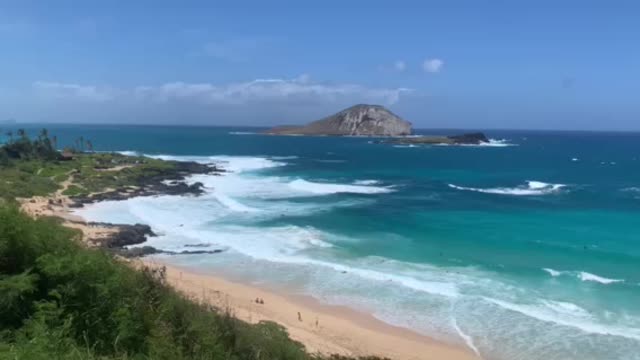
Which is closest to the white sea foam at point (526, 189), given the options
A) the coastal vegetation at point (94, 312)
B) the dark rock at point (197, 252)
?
the dark rock at point (197, 252)

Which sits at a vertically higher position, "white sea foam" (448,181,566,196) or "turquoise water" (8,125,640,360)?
"white sea foam" (448,181,566,196)

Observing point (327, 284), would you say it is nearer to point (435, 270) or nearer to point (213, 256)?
point (435, 270)

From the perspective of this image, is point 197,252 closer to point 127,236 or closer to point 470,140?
point 127,236

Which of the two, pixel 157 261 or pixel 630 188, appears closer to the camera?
A: pixel 157 261

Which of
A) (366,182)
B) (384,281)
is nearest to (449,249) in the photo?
(384,281)

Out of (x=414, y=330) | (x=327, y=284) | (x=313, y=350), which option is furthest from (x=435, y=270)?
(x=313, y=350)

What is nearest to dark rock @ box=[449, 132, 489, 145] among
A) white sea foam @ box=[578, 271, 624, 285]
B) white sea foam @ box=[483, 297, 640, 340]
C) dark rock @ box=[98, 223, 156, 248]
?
dark rock @ box=[98, 223, 156, 248]

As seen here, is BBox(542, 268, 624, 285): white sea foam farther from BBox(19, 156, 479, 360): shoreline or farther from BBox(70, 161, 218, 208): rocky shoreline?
BBox(70, 161, 218, 208): rocky shoreline
